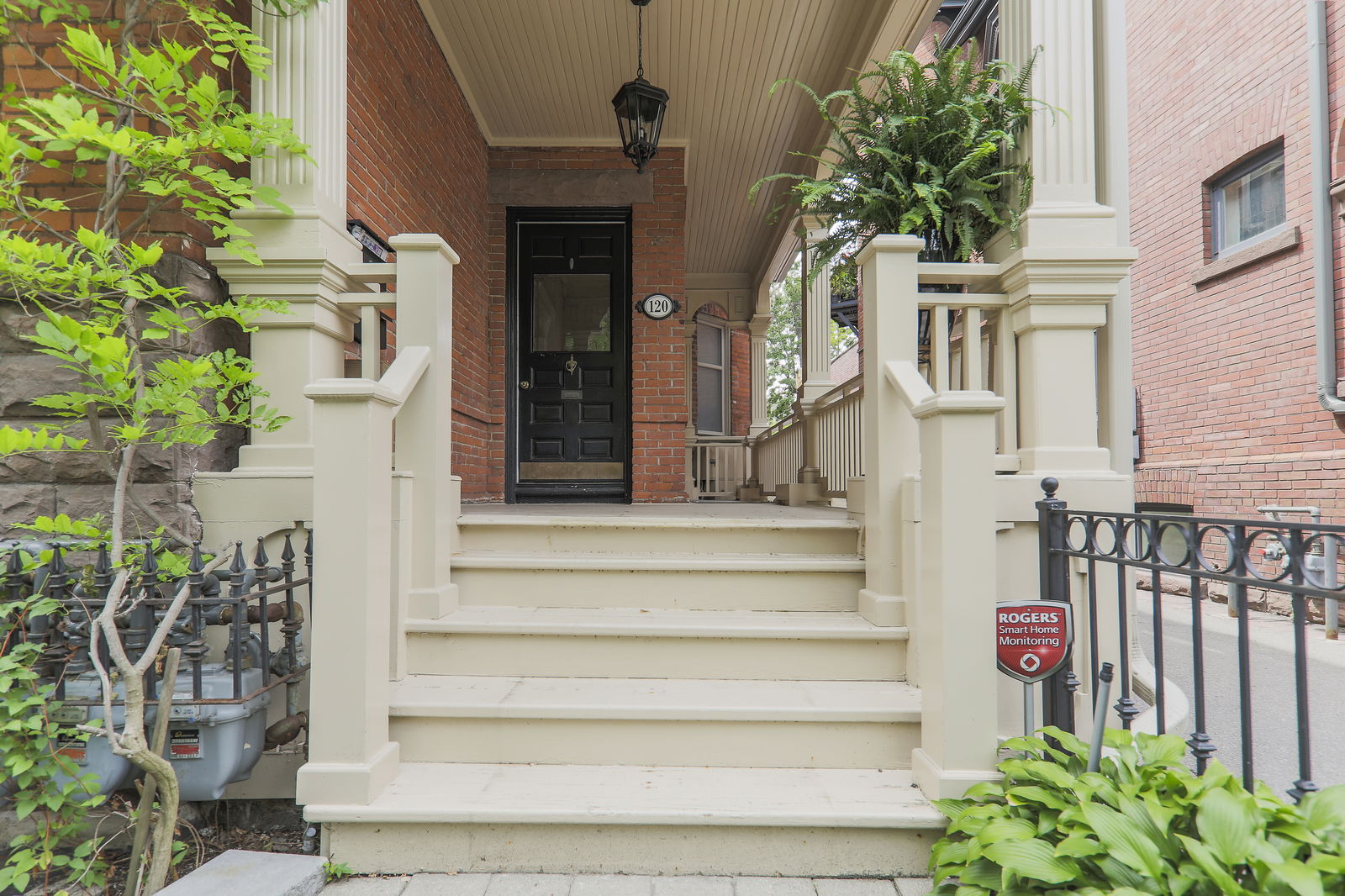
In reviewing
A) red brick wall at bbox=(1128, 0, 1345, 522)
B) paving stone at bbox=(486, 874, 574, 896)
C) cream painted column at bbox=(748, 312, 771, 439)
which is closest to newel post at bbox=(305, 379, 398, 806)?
paving stone at bbox=(486, 874, 574, 896)

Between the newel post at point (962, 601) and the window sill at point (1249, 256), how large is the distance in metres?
5.98

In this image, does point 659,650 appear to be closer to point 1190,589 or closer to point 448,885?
point 448,885

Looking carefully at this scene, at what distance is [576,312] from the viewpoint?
6.37m

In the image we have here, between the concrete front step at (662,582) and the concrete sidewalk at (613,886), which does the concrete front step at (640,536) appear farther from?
the concrete sidewalk at (613,886)

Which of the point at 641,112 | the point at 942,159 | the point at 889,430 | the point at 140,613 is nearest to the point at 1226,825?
the point at 889,430

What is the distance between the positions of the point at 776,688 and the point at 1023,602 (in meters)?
0.83

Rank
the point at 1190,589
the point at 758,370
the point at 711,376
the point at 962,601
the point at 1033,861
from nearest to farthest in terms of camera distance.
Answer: the point at 1033,861, the point at 962,601, the point at 1190,589, the point at 758,370, the point at 711,376

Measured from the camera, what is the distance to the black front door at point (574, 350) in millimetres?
6305

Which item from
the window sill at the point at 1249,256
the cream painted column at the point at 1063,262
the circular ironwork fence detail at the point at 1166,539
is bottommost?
the circular ironwork fence detail at the point at 1166,539

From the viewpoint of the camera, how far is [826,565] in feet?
9.26

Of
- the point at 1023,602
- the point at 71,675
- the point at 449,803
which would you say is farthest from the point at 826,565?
the point at 71,675

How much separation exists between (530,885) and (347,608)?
86 centimetres

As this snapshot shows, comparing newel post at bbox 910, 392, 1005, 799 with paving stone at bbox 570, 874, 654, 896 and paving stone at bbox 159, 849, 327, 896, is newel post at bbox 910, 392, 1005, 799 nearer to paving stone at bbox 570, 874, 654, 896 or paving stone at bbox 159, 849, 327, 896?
paving stone at bbox 570, 874, 654, 896

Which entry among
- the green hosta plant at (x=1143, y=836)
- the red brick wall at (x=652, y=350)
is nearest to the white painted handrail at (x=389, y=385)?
the green hosta plant at (x=1143, y=836)
